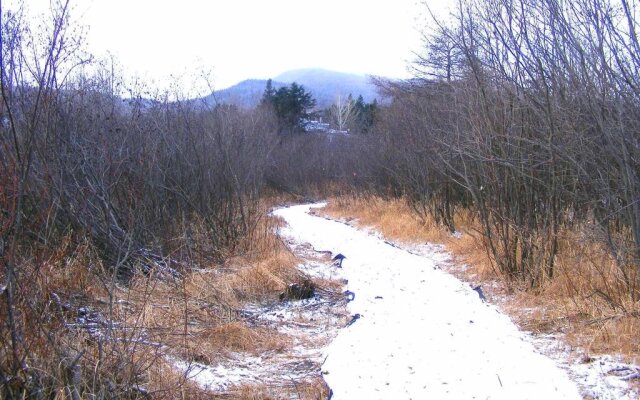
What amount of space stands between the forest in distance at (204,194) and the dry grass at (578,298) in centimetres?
4

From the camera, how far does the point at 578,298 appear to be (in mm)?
5816

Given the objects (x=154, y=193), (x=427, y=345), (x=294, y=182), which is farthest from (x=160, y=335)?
(x=294, y=182)

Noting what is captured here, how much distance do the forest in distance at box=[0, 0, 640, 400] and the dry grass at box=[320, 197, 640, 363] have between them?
36mm

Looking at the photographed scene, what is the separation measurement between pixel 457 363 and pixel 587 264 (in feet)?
9.28

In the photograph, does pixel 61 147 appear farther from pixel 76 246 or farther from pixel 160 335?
pixel 160 335

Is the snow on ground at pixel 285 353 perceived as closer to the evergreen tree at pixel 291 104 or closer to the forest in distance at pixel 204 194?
the forest in distance at pixel 204 194

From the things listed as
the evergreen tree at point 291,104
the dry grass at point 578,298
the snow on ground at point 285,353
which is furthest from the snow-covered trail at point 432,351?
the evergreen tree at point 291,104

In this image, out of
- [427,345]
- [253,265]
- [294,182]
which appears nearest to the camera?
[427,345]

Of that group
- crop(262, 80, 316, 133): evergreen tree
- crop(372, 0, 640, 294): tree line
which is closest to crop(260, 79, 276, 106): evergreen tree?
crop(262, 80, 316, 133): evergreen tree

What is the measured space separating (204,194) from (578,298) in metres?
6.42

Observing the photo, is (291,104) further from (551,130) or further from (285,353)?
(285,353)

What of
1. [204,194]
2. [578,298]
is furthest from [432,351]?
[204,194]

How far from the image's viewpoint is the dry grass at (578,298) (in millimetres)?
4730

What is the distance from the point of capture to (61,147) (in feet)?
23.7
